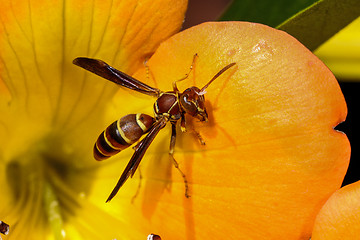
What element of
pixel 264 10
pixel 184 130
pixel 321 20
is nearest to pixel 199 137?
Answer: pixel 184 130

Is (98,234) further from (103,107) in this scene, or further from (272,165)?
(272,165)

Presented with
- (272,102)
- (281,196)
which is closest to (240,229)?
(281,196)

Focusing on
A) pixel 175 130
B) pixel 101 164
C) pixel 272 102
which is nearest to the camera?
pixel 272 102

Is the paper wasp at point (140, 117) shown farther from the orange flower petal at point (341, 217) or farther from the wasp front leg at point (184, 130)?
the orange flower petal at point (341, 217)

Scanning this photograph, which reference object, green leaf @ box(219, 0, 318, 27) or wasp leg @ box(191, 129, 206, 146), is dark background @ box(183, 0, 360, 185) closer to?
green leaf @ box(219, 0, 318, 27)

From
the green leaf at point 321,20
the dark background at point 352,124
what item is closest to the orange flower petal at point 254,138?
the green leaf at point 321,20
